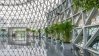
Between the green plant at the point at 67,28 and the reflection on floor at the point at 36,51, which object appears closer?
the reflection on floor at the point at 36,51

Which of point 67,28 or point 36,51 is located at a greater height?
point 67,28

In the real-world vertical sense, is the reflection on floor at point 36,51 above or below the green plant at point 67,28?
below

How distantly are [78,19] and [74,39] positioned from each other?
1897mm

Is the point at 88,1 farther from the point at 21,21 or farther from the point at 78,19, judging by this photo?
the point at 21,21

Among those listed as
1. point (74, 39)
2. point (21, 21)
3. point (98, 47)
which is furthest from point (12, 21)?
point (98, 47)

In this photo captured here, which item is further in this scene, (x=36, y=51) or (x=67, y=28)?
(x=67, y=28)

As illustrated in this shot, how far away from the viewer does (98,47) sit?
9.95 meters

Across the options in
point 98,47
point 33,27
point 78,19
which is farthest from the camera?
point 33,27

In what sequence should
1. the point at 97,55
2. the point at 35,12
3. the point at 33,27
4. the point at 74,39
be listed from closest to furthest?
1. the point at 97,55
2. the point at 74,39
3. the point at 35,12
4. the point at 33,27

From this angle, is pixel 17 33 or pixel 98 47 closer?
pixel 98 47

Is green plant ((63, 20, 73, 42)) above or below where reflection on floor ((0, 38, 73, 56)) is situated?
above

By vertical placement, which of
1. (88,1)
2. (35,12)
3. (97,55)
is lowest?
(97,55)

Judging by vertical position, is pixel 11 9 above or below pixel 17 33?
above

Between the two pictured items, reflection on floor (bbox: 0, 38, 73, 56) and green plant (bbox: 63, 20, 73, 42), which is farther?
green plant (bbox: 63, 20, 73, 42)
